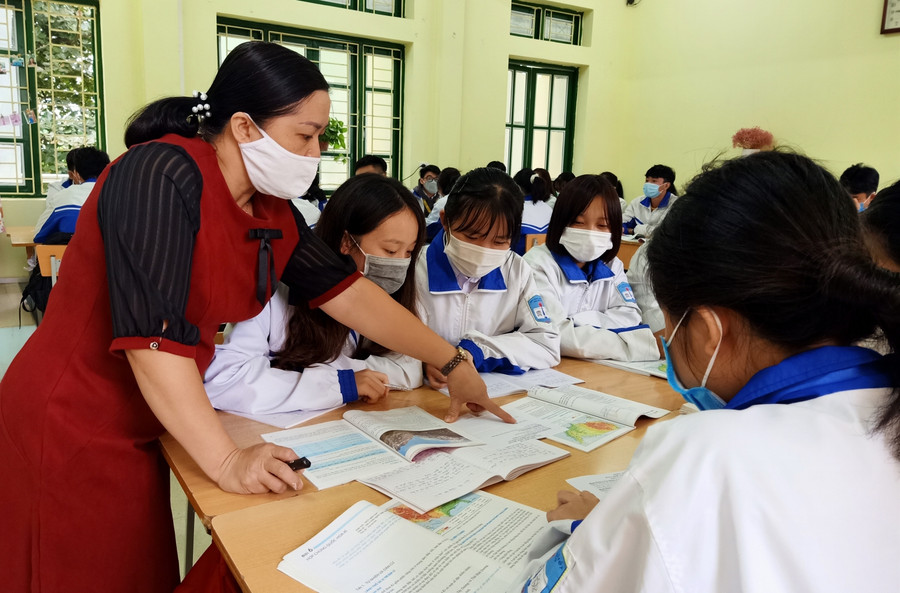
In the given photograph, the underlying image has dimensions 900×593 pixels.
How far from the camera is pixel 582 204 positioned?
7.34 ft

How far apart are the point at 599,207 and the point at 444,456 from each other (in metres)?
1.31

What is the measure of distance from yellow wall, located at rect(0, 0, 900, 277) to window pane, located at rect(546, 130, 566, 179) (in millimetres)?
231

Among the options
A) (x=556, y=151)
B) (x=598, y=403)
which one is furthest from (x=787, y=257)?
(x=556, y=151)

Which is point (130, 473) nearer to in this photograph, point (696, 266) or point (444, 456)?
point (444, 456)

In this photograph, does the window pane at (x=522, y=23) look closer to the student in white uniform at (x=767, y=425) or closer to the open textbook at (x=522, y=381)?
the open textbook at (x=522, y=381)

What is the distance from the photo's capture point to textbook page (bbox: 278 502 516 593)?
83 centimetres

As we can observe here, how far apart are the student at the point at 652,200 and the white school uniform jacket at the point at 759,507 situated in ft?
19.0

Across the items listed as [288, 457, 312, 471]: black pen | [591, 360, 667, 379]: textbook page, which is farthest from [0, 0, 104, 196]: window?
[288, 457, 312, 471]: black pen

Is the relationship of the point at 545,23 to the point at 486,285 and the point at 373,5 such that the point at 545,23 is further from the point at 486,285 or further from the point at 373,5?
the point at 486,285

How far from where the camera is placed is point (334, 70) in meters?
6.39

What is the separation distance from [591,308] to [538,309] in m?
0.51

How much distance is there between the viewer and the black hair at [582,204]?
2.24 m

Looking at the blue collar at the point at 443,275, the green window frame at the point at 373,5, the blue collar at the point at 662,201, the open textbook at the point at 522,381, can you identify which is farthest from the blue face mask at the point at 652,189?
the open textbook at the point at 522,381

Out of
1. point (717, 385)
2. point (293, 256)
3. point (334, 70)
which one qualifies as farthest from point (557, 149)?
point (717, 385)
